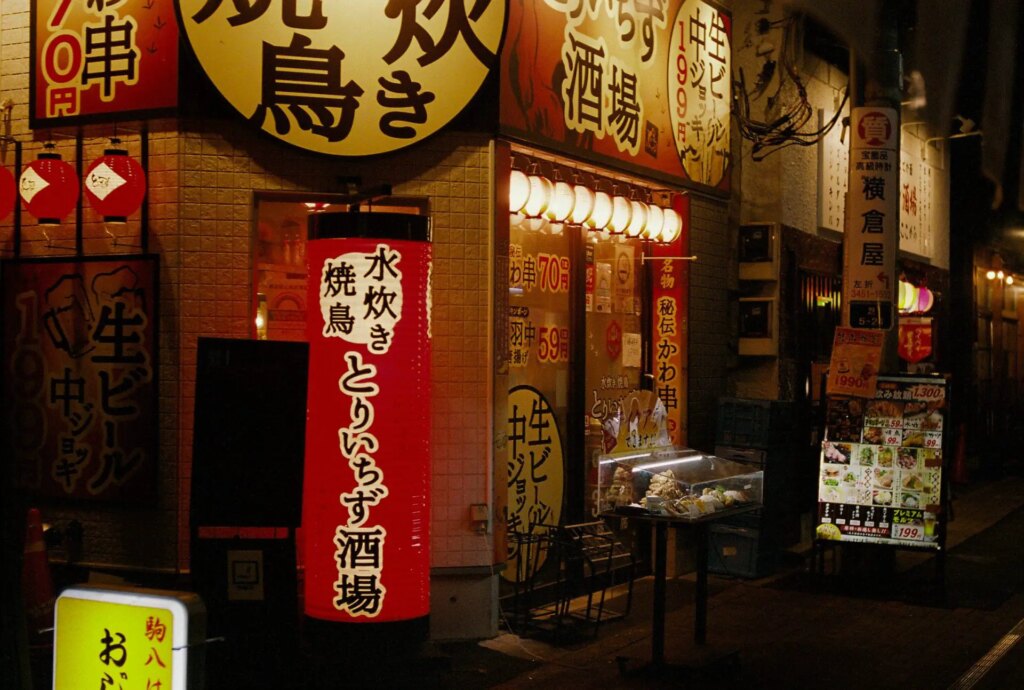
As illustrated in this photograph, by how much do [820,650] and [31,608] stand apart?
6307 millimetres

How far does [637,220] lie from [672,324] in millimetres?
1488

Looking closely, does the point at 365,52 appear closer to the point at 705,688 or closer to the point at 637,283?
the point at 637,283

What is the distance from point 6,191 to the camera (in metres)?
8.58

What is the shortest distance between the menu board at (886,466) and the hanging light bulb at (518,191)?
4235mm

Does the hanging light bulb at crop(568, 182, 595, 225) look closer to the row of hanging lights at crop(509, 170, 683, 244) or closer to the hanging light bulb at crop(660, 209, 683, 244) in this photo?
the row of hanging lights at crop(509, 170, 683, 244)

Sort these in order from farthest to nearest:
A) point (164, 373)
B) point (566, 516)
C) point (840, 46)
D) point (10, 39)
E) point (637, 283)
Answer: point (840, 46) < point (637, 283) < point (566, 516) < point (10, 39) < point (164, 373)

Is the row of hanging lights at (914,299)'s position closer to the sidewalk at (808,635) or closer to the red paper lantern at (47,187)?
the sidewalk at (808,635)

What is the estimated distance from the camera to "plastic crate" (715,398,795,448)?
1237cm

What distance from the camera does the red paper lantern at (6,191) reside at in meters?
8.55

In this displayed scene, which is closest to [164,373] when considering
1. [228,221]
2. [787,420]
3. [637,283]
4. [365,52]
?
[228,221]

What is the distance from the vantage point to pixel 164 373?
884 centimetres

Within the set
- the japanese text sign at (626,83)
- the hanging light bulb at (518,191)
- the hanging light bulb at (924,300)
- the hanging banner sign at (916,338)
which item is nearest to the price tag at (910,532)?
the japanese text sign at (626,83)

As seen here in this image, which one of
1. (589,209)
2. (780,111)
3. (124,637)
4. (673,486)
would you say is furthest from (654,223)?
(124,637)

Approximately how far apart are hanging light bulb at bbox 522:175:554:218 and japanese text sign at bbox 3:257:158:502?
10.8 ft
